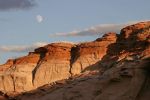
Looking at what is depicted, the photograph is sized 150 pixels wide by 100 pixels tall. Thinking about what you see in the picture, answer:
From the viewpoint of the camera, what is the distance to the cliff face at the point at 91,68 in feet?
106

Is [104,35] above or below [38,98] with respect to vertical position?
above

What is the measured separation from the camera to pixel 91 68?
1794 inches

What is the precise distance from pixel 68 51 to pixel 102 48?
15.1 ft

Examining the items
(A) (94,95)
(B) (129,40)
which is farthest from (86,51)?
(A) (94,95)

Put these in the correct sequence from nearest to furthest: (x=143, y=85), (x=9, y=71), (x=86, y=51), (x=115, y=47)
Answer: (x=143, y=85)
(x=115, y=47)
(x=86, y=51)
(x=9, y=71)

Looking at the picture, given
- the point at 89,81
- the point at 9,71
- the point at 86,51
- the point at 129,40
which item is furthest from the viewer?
the point at 9,71

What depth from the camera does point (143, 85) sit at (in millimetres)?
32094

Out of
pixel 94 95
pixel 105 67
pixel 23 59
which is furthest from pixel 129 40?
pixel 23 59

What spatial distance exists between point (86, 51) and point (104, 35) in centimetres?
248

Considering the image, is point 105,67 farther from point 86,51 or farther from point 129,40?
point 86,51

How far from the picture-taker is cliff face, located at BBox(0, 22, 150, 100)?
106ft

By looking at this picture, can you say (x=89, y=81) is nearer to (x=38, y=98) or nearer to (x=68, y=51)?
(x=38, y=98)

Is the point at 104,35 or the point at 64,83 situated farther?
the point at 104,35

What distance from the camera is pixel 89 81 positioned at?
3538 cm
